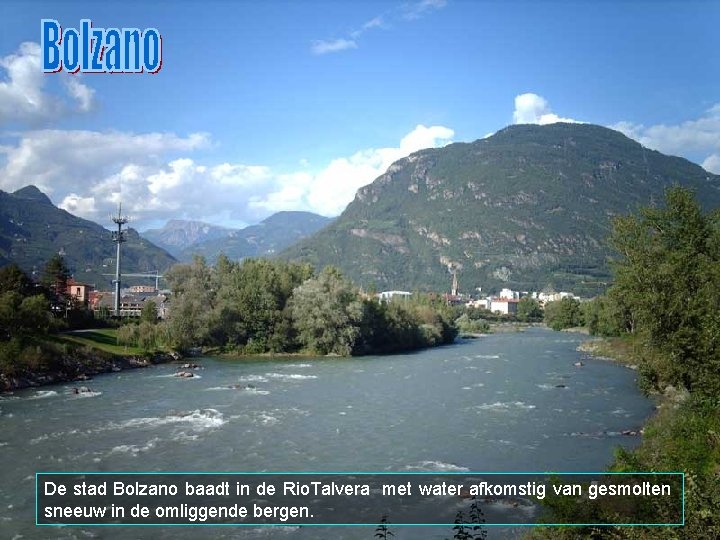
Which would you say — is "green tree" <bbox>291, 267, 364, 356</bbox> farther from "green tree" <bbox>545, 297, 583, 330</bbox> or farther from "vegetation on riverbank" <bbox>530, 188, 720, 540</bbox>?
"green tree" <bbox>545, 297, 583, 330</bbox>

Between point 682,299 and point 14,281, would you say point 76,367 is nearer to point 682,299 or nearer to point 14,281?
point 14,281

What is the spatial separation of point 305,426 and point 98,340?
119 feet

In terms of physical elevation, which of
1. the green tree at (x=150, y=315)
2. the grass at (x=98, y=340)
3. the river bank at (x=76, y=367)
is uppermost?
the green tree at (x=150, y=315)

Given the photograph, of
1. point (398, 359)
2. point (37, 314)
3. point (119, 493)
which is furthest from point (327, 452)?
point (398, 359)

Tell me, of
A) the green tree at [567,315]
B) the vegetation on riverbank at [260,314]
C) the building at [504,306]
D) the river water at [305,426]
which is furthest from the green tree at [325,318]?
the building at [504,306]

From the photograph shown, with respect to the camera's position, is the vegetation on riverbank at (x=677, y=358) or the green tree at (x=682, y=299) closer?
the vegetation on riverbank at (x=677, y=358)

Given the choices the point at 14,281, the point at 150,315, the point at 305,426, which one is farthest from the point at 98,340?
the point at 305,426

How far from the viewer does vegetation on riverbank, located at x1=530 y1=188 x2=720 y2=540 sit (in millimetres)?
10577

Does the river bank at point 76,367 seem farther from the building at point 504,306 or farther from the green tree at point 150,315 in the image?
the building at point 504,306

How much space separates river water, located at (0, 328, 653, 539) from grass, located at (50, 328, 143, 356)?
556 cm

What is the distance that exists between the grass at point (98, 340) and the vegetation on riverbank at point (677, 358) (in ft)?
142

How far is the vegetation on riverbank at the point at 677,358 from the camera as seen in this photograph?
1058 cm

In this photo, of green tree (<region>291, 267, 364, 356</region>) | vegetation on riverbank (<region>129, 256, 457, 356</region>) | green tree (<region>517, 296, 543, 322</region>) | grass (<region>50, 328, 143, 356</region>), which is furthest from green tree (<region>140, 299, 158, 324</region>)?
green tree (<region>517, 296, 543, 322</region>)

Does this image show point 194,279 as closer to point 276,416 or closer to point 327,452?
point 276,416
